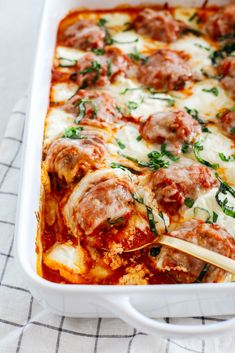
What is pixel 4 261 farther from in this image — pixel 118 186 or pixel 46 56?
pixel 46 56

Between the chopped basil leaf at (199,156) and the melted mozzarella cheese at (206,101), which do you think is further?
the melted mozzarella cheese at (206,101)

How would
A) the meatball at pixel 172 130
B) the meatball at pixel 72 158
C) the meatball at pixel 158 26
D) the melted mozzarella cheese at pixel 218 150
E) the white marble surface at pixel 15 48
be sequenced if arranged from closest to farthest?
the meatball at pixel 72 158 → the melted mozzarella cheese at pixel 218 150 → the meatball at pixel 172 130 → the meatball at pixel 158 26 → the white marble surface at pixel 15 48

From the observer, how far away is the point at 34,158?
3518mm

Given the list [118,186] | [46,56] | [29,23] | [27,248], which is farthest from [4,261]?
[29,23]

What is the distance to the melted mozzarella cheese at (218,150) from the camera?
12.0 feet

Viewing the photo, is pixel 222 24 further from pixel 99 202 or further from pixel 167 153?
pixel 99 202

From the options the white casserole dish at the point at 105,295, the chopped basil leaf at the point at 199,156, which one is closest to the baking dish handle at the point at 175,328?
the white casserole dish at the point at 105,295

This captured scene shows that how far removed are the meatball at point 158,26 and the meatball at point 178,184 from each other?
163 cm

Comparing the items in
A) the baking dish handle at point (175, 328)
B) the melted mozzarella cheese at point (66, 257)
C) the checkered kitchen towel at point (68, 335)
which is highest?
the baking dish handle at point (175, 328)

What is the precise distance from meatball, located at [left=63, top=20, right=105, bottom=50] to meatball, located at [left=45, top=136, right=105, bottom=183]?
1301 millimetres

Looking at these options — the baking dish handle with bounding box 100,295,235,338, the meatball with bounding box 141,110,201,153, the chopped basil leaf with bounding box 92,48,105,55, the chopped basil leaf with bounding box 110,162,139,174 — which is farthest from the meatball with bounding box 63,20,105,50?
the baking dish handle with bounding box 100,295,235,338

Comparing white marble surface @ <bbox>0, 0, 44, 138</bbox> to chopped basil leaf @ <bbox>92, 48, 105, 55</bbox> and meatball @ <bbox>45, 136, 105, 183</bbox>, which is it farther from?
meatball @ <bbox>45, 136, 105, 183</bbox>

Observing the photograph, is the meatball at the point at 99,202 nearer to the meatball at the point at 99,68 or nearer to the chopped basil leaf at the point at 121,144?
the chopped basil leaf at the point at 121,144

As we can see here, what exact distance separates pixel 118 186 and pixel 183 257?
22.3 inches
